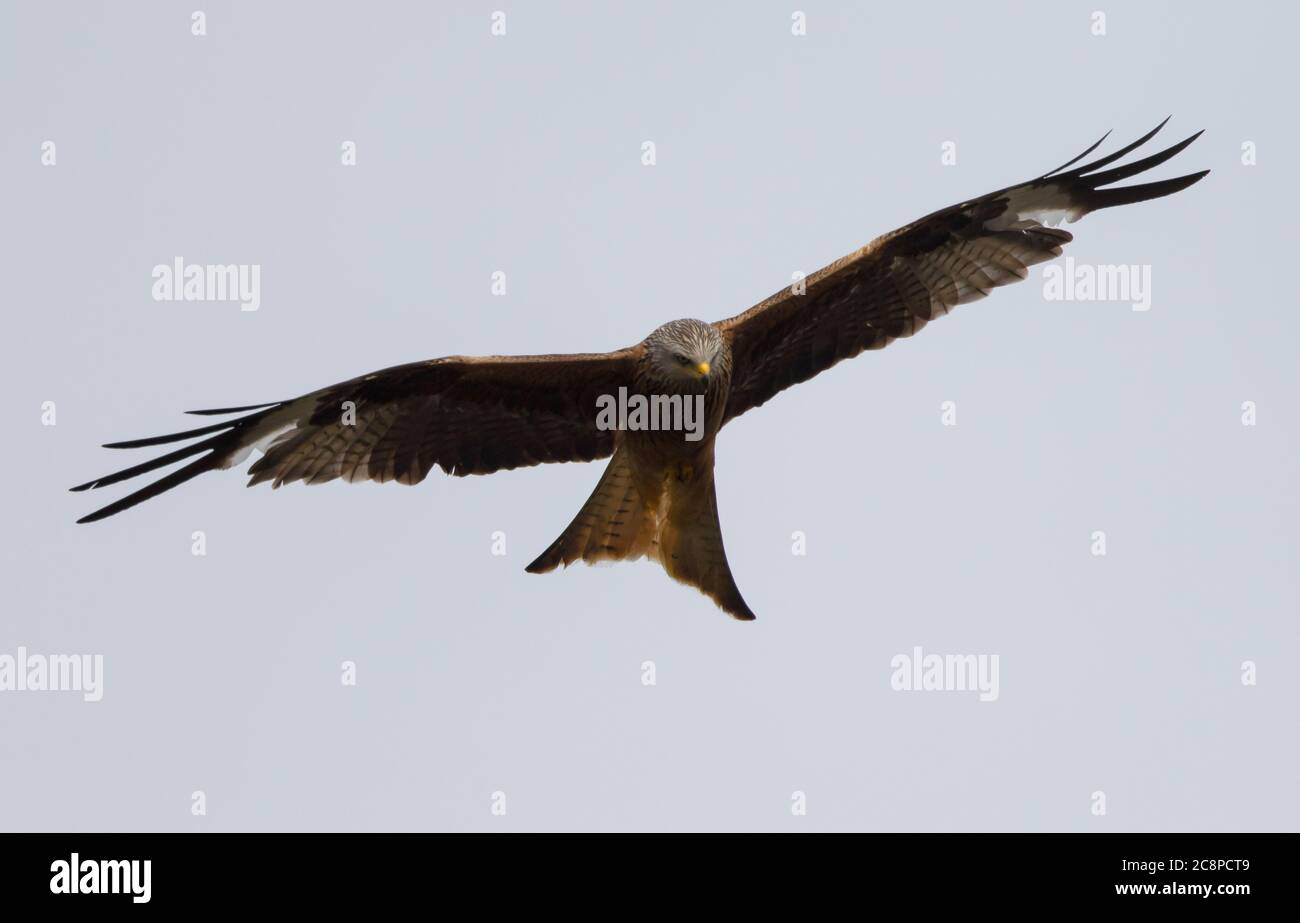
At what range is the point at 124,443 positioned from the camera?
9.00 meters

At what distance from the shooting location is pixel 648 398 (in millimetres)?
9984

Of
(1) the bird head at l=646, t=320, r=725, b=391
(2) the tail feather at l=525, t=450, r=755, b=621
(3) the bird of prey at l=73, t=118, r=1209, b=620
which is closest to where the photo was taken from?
(1) the bird head at l=646, t=320, r=725, b=391

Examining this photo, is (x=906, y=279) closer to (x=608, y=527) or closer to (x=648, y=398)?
(x=648, y=398)

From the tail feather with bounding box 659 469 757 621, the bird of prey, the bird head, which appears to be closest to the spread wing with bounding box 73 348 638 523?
the bird of prey

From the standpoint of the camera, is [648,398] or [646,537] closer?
[648,398]

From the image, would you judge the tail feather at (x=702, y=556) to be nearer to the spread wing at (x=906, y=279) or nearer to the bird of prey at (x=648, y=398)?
the bird of prey at (x=648, y=398)

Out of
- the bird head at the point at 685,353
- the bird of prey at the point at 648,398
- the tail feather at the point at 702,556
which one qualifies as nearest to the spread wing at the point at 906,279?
the bird of prey at the point at 648,398

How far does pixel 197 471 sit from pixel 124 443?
94 cm

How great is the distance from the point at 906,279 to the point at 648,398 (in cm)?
189

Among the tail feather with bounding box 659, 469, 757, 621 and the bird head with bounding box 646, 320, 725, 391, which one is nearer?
the bird head with bounding box 646, 320, 725, 391

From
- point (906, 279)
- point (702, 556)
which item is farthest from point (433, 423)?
point (906, 279)

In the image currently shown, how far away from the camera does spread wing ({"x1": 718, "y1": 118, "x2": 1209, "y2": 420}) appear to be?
1034 cm

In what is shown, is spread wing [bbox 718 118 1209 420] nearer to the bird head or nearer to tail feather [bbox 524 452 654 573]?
the bird head
